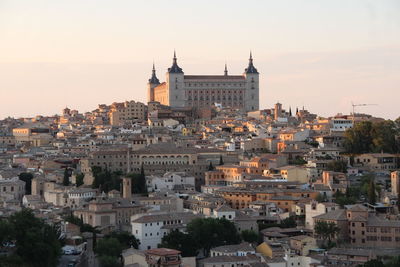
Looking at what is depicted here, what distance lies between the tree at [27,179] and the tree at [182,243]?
11206mm

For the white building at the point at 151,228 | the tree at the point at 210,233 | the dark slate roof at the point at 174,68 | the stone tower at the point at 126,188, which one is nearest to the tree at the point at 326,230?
the tree at the point at 210,233

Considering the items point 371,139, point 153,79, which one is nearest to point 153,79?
point 153,79

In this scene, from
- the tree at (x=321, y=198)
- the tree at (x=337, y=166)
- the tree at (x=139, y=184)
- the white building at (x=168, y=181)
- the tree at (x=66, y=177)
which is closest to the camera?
the tree at (x=321, y=198)

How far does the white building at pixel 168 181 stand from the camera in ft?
126

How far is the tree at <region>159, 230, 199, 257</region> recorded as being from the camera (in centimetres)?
3014

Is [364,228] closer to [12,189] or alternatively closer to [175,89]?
[12,189]

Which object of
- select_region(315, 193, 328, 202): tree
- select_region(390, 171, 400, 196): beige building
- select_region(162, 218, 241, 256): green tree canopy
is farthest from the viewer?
select_region(390, 171, 400, 196): beige building

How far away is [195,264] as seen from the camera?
2914cm

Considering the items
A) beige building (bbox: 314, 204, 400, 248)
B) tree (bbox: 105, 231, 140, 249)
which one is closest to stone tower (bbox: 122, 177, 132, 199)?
tree (bbox: 105, 231, 140, 249)

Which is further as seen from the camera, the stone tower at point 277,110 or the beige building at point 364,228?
the stone tower at point 277,110

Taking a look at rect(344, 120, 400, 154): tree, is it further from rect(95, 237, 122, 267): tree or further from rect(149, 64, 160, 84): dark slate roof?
rect(149, 64, 160, 84): dark slate roof

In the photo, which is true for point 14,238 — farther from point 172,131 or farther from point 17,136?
point 17,136

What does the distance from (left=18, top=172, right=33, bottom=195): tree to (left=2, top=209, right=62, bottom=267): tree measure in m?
11.3

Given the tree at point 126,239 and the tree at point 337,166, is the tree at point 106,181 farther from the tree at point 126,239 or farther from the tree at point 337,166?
the tree at point 337,166
